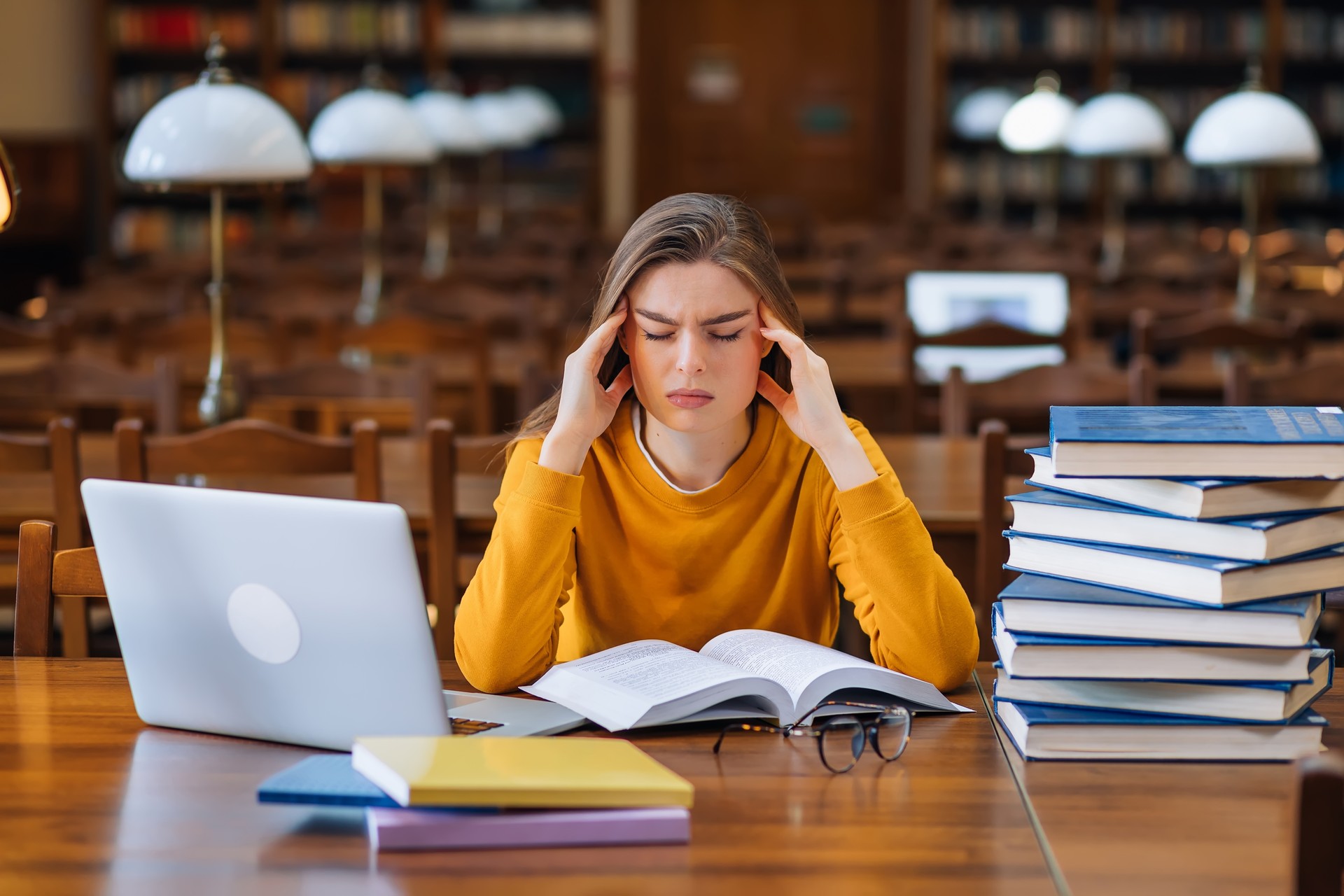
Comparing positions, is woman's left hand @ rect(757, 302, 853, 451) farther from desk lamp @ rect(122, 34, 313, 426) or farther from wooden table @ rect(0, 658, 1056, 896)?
desk lamp @ rect(122, 34, 313, 426)

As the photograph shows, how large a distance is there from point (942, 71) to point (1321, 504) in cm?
951

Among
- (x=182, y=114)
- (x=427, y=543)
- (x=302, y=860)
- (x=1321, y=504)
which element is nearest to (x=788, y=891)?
(x=302, y=860)

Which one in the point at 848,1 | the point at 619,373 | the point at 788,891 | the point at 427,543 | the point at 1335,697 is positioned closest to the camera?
the point at 788,891

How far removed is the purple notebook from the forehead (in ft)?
2.03

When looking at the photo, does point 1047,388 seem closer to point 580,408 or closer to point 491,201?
point 580,408

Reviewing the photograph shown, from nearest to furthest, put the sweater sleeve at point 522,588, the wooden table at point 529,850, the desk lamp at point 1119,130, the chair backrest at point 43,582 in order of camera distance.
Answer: the wooden table at point 529,850, the sweater sleeve at point 522,588, the chair backrest at point 43,582, the desk lamp at point 1119,130

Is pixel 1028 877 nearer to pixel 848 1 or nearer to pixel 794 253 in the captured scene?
pixel 794 253

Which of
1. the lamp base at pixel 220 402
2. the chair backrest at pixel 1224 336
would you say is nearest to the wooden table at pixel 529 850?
the lamp base at pixel 220 402

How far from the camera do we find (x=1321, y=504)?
1.32 metres

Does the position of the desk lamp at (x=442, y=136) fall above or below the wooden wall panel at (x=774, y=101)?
A: below

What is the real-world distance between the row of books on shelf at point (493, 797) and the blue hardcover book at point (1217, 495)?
0.45 meters

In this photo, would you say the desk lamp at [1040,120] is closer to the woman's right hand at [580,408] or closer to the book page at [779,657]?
the woman's right hand at [580,408]

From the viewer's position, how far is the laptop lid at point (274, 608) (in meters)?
1.23

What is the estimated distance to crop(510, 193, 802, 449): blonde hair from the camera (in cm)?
165
